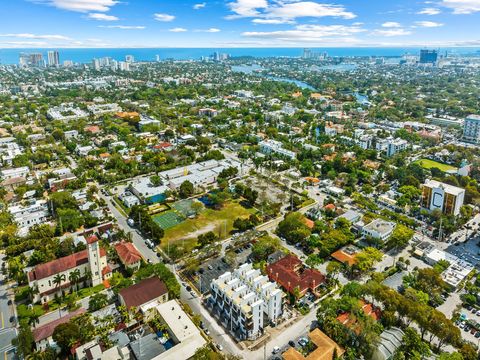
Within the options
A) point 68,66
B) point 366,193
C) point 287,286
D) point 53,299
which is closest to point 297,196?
point 366,193

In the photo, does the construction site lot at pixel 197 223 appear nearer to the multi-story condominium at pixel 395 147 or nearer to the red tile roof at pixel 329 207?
the red tile roof at pixel 329 207

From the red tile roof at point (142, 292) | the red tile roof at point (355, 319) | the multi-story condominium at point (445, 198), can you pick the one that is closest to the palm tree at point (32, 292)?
the red tile roof at point (142, 292)

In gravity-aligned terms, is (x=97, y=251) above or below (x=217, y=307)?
above

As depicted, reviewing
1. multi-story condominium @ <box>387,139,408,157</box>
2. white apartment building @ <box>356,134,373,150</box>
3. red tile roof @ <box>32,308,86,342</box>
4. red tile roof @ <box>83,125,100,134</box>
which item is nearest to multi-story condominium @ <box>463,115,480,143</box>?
multi-story condominium @ <box>387,139,408,157</box>

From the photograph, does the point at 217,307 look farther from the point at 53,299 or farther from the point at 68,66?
the point at 68,66

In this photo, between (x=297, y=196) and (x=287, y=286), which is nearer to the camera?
(x=287, y=286)

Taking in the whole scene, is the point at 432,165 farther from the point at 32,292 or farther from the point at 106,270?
the point at 32,292
